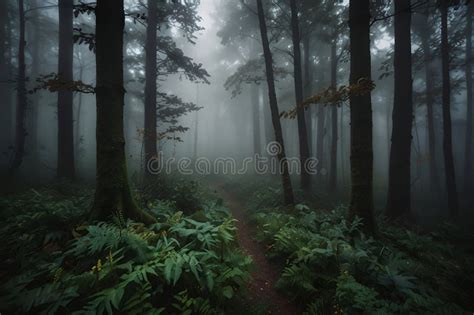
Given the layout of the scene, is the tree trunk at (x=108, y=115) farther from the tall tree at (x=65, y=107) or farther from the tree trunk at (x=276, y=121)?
the tall tree at (x=65, y=107)

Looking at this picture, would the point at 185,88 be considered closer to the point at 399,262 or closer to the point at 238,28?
the point at 238,28

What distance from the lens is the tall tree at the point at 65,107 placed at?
11531 millimetres

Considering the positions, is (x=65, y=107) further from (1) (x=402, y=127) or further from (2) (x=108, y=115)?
(1) (x=402, y=127)

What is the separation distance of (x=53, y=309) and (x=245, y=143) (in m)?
42.0

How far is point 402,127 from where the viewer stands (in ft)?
29.2

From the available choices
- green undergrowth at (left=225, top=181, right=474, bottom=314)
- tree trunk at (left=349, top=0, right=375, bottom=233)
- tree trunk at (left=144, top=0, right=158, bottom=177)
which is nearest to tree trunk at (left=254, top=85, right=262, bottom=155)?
tree trunk at (left=144, top=0, right=158, bottom=177)

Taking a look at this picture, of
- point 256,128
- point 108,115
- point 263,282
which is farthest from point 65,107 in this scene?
point 256,128

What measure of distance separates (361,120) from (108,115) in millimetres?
6060

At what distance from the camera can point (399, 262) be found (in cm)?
453

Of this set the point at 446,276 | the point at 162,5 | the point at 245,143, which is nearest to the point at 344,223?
the point at 446,276

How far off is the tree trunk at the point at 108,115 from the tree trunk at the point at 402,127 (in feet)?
30.4

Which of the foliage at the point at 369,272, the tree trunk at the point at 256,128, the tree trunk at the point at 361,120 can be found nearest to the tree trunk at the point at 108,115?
the foliage at the point at 369,272

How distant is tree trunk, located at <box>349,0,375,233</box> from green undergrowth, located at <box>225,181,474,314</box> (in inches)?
19.8

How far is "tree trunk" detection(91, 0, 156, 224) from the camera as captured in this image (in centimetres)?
499
